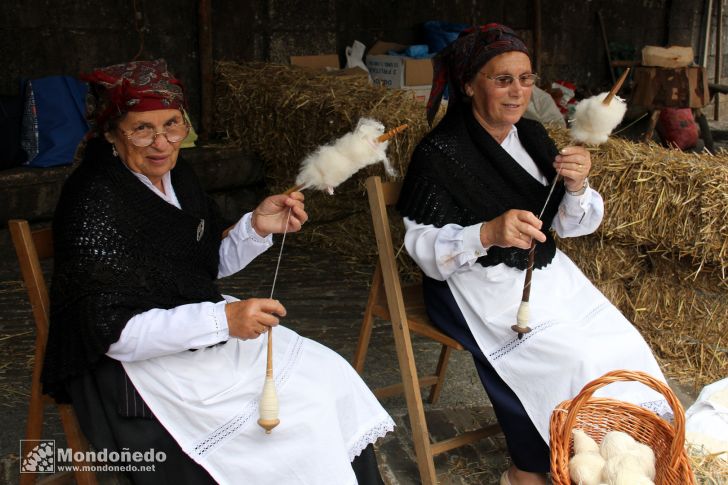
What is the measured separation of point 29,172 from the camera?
5.11 meters

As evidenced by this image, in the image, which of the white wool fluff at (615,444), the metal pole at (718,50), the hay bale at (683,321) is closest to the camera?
the white wool fluff at (615,444)

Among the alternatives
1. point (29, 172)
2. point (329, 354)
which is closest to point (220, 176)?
point (29, 172)

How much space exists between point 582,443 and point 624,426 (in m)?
0.23

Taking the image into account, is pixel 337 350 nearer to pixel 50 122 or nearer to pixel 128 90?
pixel 128 90

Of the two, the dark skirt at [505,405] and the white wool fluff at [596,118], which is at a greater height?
the white wool fluff at [596,118]

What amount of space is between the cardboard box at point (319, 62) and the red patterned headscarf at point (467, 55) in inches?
153

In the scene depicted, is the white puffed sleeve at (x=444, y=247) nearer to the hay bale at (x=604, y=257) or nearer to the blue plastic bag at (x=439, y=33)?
the hay bale at (x=604, y=257)

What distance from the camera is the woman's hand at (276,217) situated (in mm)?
2541

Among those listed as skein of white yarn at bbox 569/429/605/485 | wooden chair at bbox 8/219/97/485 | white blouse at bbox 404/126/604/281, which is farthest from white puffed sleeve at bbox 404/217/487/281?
wooden chair at bbox 8/219/97/485

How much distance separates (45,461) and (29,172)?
2787 millimetres

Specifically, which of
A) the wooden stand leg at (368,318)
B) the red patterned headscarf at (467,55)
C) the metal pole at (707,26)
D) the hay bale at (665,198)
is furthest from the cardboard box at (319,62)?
the metal pole at (707,26)

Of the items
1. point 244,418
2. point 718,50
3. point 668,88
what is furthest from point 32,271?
point 718,50

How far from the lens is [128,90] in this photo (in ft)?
7.32

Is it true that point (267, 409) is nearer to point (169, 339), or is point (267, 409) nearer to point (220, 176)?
point (169, 339)
